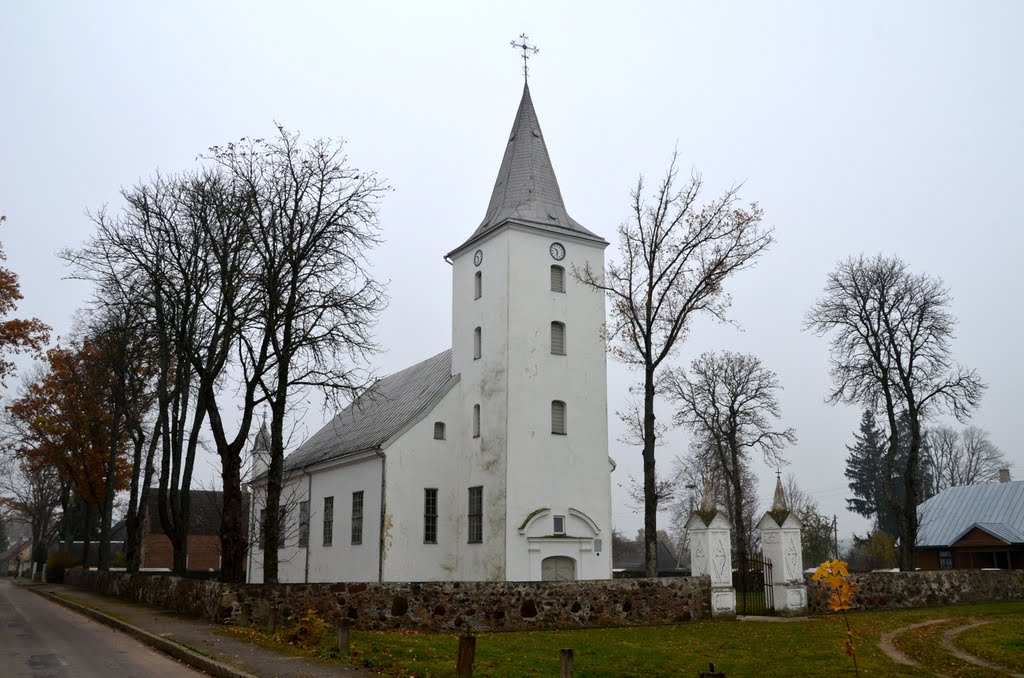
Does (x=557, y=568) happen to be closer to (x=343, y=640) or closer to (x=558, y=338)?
(x=558, y=338)

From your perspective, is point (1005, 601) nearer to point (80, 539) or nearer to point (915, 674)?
point (915, 674)

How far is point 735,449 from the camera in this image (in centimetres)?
4062

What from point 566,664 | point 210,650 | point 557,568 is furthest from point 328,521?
point 566,664

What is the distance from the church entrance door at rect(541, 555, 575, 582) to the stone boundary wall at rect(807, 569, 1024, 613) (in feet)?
25.9

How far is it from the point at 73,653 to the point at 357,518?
18.6 m

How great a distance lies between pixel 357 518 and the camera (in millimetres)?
33938

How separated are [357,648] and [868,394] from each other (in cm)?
2519

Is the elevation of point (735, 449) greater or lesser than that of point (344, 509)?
greater

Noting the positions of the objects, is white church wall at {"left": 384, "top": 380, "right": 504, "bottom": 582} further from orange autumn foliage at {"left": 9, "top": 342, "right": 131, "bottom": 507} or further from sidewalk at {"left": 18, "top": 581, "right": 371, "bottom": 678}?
orange autumn foliage at {"left": 9, "top": 342, "right": 131, "bottom": 507}

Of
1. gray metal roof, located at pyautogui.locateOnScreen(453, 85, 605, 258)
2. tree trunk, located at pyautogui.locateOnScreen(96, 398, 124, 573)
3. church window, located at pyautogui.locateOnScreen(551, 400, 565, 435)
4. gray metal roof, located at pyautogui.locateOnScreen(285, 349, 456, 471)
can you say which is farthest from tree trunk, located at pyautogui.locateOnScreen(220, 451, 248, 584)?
tree trunk, located at pyautogui.locateOnScreen(96, 398, 124, 573)

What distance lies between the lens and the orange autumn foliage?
121ft

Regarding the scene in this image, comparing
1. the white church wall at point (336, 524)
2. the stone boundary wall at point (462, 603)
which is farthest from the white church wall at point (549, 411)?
the stone boundary wall at point (462, 603)

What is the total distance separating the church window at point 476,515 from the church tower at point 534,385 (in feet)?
0.25

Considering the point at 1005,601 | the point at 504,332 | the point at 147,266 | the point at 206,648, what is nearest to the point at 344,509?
the point at 504,332
